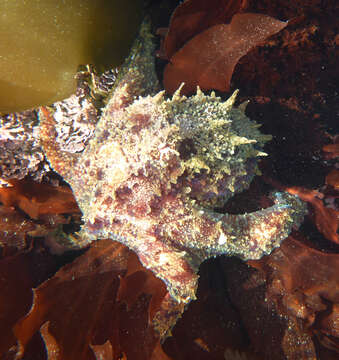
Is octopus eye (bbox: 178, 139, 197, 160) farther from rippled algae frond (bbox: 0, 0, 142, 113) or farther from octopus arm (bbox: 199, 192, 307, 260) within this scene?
rippled algae frond (bbox: 0, 0, 142, 113)

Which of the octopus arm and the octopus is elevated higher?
the octopus

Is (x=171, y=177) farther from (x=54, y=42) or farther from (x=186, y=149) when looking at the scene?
(x=54, y=42)

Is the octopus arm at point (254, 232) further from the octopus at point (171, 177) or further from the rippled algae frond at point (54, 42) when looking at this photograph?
the rippled algae frond at point (54, 42)

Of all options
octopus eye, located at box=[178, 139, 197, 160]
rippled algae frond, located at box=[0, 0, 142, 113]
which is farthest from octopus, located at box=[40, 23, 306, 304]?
rippled algae frond, located at box=[0, 0, 142, 113]

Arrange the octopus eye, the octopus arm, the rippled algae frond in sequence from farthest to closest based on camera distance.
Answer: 1. the octopus arm
2. the octopus eye
3. the rippled algae frond

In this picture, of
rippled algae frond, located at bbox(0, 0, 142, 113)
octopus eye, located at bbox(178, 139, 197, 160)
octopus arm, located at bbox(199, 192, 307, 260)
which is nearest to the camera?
rippled algae frond, located at bbox(0, 0, 142, 113)

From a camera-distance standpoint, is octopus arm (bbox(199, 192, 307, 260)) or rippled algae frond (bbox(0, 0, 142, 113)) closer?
→ rippled algae frond (bbox(0, 0, 142, 113))

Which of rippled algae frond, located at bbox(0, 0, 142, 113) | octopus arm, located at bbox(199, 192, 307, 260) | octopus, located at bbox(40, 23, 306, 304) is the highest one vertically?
rippled algae frond, located at bbox(0, 0, 142, 113)

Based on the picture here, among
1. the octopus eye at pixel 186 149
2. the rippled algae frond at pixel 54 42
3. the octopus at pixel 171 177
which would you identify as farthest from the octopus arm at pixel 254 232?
the rippled algae frond at pixel 54 42
